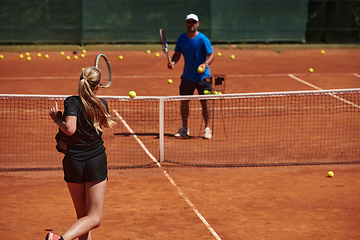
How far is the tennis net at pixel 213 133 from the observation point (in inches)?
314

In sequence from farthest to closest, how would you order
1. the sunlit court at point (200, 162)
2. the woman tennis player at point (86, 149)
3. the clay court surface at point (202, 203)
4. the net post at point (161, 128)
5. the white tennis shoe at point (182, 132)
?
the white tennis shoe at point (182, 132) < the net post at point (161, 128) < the sunlit court at point (200, 162) < the clay court surface at point (202, 203) < the woman tennis player at point (86, 149)

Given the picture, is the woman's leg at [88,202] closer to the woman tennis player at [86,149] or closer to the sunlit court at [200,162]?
the woman tennis player at [86,149]

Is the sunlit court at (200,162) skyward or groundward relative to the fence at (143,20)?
groundward

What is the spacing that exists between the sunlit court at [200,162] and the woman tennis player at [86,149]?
118cm

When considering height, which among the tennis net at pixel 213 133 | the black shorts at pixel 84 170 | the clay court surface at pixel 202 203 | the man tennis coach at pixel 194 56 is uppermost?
the man tennis coach at pixel 194 56

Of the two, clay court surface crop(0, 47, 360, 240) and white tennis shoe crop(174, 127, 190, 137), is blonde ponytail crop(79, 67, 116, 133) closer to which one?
clay court surface crop(0, 47, 360, 240)

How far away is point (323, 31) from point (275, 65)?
5168 mm

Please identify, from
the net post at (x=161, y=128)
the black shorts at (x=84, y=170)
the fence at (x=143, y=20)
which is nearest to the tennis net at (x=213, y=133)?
the net post at (x=161, y=128)

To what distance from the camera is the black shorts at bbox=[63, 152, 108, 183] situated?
3.92m

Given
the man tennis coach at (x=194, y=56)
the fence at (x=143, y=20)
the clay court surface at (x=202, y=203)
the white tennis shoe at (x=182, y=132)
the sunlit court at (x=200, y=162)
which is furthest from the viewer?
the fence at (x=143, y=20)

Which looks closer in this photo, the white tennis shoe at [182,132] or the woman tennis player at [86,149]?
the woman tennis player at [86,149]

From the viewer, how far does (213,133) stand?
966 cm

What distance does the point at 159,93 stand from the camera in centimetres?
1315

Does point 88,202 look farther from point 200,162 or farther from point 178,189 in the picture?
point 200,162
